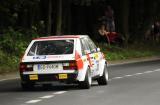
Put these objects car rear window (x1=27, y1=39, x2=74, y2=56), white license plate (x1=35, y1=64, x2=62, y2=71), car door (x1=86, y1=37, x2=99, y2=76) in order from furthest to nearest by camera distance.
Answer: car door (x1=86, y1=37, x2=99, y2=76) < car rear window (x1=27, y1=39, x2=74, y2=56) < white license plate (x1=35, y1=64, x2=62, y2=71)

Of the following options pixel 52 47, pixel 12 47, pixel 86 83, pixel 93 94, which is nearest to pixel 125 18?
pixel 12 47

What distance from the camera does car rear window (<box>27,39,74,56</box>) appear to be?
781 inches

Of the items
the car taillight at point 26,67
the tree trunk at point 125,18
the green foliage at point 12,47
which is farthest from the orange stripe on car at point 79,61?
the tree trunk at point 125,18

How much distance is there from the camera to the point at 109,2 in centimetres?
4472

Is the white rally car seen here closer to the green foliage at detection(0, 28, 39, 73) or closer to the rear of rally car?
the rear of rally car

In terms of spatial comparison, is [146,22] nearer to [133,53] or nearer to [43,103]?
[133,53]

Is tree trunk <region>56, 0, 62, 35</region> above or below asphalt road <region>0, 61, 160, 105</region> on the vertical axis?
above

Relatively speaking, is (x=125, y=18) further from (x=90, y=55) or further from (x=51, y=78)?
(x=51, y=78)

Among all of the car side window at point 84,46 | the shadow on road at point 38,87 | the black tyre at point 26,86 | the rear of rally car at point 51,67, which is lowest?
the shadow on road at point 38,87

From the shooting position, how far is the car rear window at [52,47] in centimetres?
1984

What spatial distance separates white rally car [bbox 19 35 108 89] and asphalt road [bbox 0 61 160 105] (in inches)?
14.0

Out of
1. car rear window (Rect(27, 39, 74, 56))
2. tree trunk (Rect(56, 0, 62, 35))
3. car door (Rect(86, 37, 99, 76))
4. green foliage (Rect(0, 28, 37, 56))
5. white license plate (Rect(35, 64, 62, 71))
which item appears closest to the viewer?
white license plate (Rect(35, 64, 62, 71))

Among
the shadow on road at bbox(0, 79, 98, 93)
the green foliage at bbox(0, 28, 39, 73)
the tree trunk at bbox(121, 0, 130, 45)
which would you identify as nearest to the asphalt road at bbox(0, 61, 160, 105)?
the shadow on road at bbox(0, 79, 98, 93)

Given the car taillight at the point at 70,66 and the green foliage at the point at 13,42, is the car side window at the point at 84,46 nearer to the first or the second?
the car taillight at the point at 70,66
